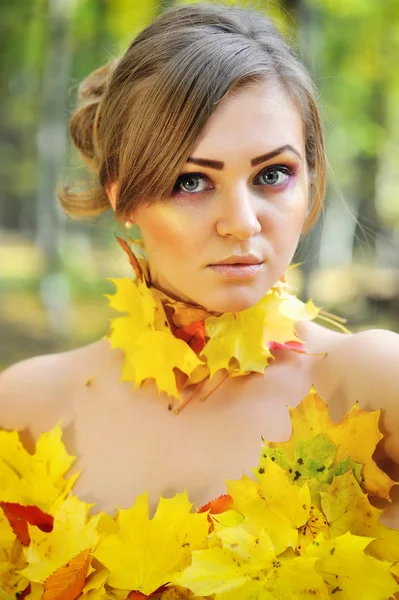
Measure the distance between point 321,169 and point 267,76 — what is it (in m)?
0.22

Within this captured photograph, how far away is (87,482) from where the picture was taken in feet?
4.40

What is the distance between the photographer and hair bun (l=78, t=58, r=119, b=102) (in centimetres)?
150

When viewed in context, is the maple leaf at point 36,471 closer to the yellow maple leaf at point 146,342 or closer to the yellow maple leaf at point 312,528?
the yellow maple leaf at point 146,342

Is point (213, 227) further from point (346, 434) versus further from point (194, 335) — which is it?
point (346, 434)

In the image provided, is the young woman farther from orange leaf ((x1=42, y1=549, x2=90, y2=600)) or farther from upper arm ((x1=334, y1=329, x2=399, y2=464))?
orange leaf ((x1=42, y1=549, x2=90, y2=600))

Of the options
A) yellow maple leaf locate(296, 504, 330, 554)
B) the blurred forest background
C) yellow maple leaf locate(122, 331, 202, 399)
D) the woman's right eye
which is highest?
the woman's right eye

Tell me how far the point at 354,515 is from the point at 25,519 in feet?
1.95

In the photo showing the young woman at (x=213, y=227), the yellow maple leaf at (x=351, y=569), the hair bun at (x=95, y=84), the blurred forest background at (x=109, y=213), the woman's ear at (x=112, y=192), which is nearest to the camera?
the yellow maple leaf at (x=351, y=569)

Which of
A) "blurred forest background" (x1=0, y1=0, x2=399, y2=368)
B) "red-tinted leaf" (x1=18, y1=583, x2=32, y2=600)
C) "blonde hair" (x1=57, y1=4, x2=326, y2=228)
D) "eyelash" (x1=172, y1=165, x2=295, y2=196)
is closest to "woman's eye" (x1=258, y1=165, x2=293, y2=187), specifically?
"eyelash" (x1=172, y1=165, x2=295, y2=196)

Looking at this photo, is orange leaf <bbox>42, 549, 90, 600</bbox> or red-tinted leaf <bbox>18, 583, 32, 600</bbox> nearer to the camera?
orange leaf <bbox>42, 549, 90, 600</bbox>

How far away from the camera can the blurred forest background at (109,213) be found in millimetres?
5320

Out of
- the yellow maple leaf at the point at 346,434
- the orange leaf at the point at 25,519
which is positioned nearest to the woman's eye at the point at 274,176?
the yellow maple leaf at the point at 346,434

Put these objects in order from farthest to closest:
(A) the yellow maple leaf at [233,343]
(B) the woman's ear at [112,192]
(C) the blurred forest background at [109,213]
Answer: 1. (C) the blurred forest background at [109,213]
2. (B) the woman's ear at [112,192]
3. (A) the yellow maple leaf at [233,343]

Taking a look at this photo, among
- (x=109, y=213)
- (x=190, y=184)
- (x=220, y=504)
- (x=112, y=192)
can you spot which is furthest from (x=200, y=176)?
(x=109, y=213)
